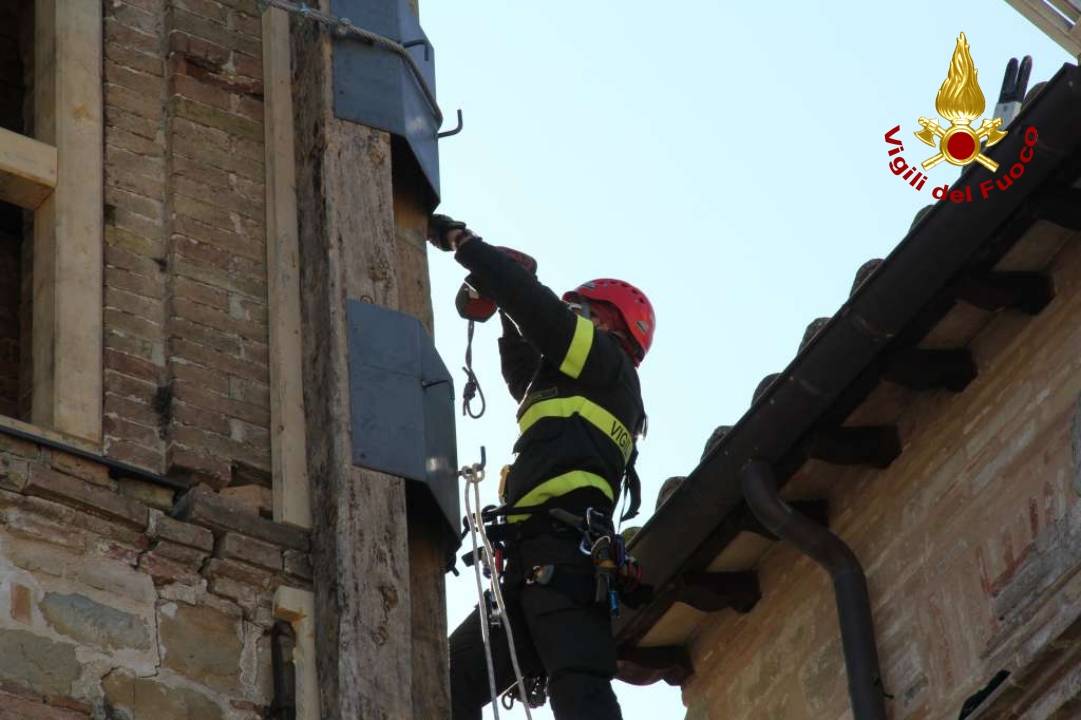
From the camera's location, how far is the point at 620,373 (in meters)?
9.50

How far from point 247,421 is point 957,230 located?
2.97 meters

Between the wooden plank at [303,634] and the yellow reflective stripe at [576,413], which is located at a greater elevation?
the yellow reflective stripe at [576,413]

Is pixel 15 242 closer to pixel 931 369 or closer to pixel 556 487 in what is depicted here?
pixel 556 487

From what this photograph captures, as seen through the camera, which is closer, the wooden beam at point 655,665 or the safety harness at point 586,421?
the safety harness at point 586,421

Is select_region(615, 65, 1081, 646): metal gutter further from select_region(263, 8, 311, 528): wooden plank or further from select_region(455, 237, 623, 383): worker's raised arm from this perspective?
select_region(263, 8, 311, 528): wooden plank

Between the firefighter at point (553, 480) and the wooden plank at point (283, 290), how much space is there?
0.78 m

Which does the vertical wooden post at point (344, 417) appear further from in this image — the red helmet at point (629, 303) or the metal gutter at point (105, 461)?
the red helmet at point (629, 303)

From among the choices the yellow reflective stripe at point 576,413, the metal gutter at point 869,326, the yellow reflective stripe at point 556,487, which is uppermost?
the metal gutter at point 869,326

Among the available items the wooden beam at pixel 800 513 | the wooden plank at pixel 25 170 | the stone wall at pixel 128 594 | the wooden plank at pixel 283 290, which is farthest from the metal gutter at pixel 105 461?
the wooden beam at pixel 800 513

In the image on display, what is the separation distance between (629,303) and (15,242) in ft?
7.14

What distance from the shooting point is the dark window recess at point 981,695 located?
32.4 feet

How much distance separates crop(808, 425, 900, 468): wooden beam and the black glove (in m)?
2.15

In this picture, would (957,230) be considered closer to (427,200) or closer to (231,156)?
(427,200)

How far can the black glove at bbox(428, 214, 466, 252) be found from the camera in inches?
354
